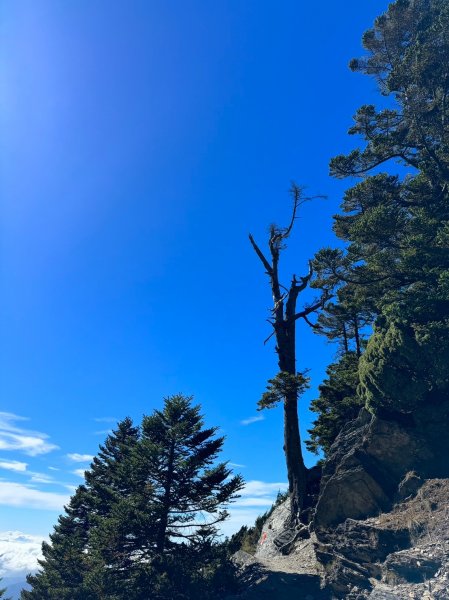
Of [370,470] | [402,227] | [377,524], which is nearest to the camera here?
[377,524]

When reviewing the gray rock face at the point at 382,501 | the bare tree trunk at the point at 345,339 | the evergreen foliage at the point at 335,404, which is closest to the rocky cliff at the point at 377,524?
the gray rock face at the point at 382,501

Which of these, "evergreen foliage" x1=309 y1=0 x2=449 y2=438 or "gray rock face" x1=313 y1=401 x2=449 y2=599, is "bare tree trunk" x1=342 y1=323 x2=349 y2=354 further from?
"gray rock face" x1=313 y1=401 x2=449 y2=599

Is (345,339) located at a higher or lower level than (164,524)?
higher

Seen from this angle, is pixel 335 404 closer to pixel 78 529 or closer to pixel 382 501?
pixel 382 501

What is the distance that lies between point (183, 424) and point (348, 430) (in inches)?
284

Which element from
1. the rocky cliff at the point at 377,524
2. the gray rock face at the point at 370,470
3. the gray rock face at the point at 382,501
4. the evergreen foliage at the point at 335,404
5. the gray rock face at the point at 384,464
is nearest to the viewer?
the rocky cliff at the point at 377,524

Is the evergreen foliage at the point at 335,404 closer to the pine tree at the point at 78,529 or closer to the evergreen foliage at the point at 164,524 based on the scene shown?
the evergreen foliage at the point at 164,524

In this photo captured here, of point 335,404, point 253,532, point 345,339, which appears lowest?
point 253,532

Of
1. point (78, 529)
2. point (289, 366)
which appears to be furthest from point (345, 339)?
point (78, 529)

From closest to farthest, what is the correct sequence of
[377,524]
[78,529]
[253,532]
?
1. [377,524]
2. [253,532]
3. [78,529]

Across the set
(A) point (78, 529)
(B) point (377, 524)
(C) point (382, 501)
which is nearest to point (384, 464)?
(C) point (382, 501)

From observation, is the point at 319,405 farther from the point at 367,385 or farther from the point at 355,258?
the point at 355,258

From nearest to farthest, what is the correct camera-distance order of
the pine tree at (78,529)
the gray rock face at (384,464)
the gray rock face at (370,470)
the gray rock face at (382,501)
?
the gray rock face at (382,501), the gray rock face at (384,464), the gray rock face at (370,470), the pine tree at (78,529)

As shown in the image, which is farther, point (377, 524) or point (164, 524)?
point (164, 524)
